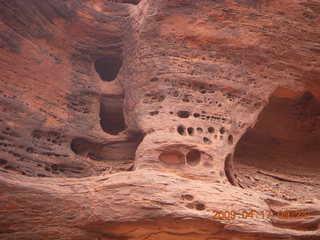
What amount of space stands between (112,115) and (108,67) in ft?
3.47

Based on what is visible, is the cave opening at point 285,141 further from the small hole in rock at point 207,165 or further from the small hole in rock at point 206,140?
the small hole in rock at point 207,165

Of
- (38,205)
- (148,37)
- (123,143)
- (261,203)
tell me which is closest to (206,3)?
(148,37)

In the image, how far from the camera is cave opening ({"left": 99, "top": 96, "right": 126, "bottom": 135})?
7.06m

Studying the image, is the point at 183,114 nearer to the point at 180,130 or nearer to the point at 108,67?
the point at 180,130

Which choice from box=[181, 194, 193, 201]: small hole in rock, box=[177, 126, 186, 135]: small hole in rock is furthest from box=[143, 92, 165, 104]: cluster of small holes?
box=[181, 194, 193, 201]: small hole in rock

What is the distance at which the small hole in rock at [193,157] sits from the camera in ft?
18.7

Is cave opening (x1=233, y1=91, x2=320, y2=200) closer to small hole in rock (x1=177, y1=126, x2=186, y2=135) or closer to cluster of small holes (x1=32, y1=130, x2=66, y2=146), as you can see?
small hole in rock (x1=177, y1=126, x2=186, y2=135)

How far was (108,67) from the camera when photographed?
305 inches

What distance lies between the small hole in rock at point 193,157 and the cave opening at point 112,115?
1815 mm

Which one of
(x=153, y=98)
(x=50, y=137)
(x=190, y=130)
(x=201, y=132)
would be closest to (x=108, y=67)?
(x=153, y=98)

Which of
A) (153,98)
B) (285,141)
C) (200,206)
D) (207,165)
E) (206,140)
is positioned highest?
(153,98)

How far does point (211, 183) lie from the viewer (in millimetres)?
5223

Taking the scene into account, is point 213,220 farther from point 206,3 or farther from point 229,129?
point 206,3

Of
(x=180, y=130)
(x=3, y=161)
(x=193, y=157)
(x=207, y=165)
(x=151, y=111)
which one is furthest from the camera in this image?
(x=151, y=111)
